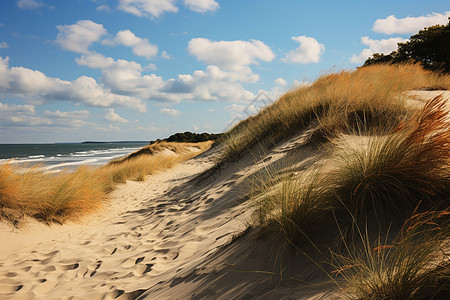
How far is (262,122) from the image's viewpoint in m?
7.35

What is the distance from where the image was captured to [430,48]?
690 inches

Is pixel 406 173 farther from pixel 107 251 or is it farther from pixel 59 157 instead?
pixel 59 157

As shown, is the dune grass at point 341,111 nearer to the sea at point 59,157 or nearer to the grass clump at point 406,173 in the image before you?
the grass clump at point 406,173

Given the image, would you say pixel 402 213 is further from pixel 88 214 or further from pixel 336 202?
pixel 88 214

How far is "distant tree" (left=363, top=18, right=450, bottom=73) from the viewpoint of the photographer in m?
16.8

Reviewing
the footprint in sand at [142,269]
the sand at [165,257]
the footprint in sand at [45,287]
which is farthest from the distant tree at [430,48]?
the footprint in sand at [45,287]

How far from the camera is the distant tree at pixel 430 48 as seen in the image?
55.2 feet

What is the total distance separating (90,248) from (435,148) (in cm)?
438

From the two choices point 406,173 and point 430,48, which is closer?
point 406,173

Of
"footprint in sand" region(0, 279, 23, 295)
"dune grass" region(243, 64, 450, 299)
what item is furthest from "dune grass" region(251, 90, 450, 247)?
"footprint in sand" region(0, 279, 23, 295)

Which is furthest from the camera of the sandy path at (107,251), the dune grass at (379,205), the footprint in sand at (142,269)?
the footprint in sand at (142,269)

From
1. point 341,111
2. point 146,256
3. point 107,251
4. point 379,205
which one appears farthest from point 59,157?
point 379,205

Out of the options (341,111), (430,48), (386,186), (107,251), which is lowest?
(107,251)

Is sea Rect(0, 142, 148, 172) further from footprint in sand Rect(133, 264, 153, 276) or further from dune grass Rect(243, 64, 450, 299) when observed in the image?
dune grass Rect(243, 64, 450, 299)
